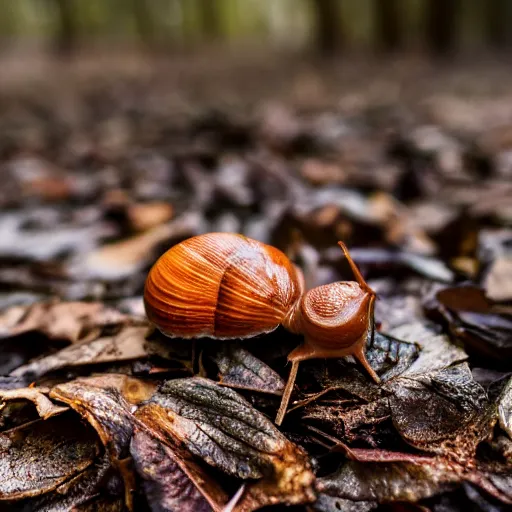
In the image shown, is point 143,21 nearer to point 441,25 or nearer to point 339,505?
point 441,25

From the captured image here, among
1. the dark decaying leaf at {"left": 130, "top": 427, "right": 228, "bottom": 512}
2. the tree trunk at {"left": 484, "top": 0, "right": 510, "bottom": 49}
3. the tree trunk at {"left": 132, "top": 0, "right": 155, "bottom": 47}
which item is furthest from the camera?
the tree trunk at {"left": 132, "top": 0, "right": 155, "bottom": 47}

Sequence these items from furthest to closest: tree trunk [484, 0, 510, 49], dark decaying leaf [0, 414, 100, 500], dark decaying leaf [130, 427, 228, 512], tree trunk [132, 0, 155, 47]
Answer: tree trunk [132, 0, 155, 47] → tree trunk [484, 0, 510, 49] → dark decaying leaf [0, 414, 100, 500] → dark decaying leaf [130, 427, 228, 512]

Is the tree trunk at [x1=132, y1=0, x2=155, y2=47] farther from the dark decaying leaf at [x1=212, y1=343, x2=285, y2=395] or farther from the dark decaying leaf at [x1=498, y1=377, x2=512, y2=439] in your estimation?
the dark decaying leaf at [x1=498, y1=377, x2=512, y2=439]

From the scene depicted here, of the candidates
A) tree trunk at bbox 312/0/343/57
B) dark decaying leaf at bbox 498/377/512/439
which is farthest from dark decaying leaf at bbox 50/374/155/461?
tree trunk at bbox 312/0/343/57

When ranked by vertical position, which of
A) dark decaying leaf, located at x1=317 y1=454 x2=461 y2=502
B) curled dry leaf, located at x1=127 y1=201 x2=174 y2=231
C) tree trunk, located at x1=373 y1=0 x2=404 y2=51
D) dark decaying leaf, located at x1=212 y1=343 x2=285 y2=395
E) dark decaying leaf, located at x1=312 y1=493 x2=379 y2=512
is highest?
dark decaying leaf, located at x1=212 y1=343 x2=285 y2=395

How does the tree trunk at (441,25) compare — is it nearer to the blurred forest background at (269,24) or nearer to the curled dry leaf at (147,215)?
the blurred forest background at (269,24)

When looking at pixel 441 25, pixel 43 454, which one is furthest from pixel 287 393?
pixel 441 25

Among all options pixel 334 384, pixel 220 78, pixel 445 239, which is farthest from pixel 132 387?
pixel 220 78
